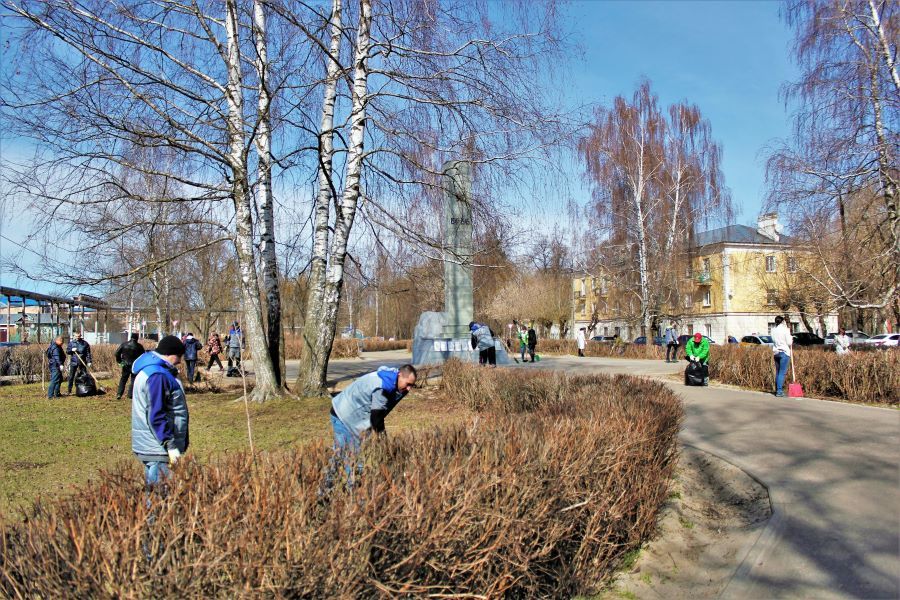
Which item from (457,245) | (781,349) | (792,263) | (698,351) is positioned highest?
(792,263)

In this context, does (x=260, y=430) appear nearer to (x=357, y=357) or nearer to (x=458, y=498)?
(x=458, y=498)

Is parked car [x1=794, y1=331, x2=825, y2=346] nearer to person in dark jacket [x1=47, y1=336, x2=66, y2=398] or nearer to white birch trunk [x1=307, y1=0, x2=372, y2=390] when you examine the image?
white birch trunk [x1=307, y1=0, x2=372, y2=390]

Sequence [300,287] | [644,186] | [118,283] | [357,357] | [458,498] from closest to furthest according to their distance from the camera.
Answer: [458,498] < [118,283] < [300,287] < [644,186] < [357,357]

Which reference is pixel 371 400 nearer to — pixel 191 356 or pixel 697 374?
pixel 697 374

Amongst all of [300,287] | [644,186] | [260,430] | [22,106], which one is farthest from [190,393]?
[644,186]

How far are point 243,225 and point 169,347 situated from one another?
8.26 meters

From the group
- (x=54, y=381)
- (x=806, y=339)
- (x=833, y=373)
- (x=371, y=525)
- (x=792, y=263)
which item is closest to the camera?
(x=371, y=525)

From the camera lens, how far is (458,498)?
332cm

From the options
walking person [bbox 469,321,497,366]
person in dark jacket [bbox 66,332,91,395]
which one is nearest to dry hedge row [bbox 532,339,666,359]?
walking person [bbox 469,321,497,366]

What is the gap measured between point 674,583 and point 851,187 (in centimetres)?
1475

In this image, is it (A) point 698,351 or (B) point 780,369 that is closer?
(B) point 780,369

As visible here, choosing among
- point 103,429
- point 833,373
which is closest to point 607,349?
point 833,373

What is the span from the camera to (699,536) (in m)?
5.76

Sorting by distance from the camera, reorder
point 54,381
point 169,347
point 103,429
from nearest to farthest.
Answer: point 169,347
point 103,429
point 54,381
